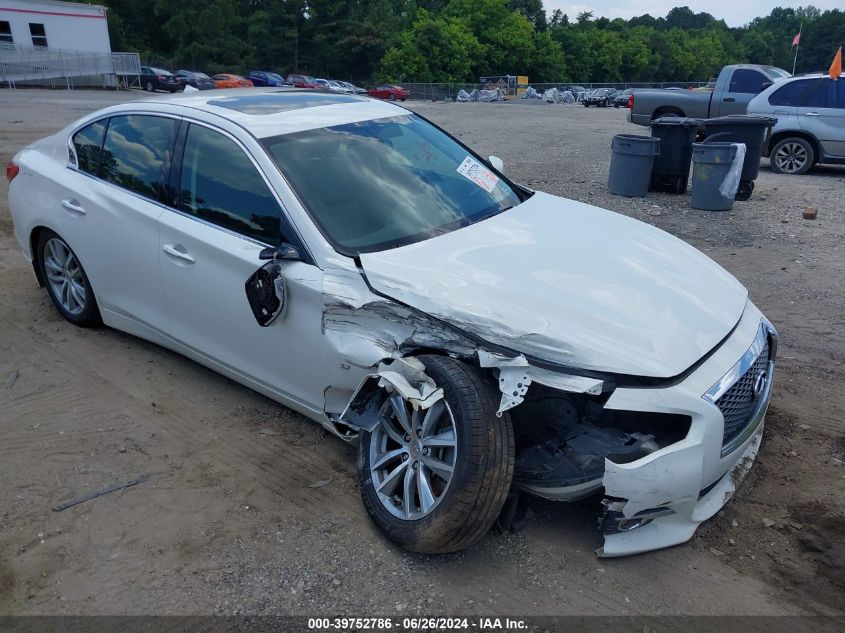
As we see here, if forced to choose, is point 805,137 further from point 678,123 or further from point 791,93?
point 678,123

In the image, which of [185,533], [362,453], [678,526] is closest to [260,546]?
[185,533]

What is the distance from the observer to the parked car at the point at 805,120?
36.5 ft

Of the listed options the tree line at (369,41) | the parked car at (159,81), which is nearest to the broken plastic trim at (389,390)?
the parked car at (159,81)

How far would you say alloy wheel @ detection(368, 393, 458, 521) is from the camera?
9.39 feet

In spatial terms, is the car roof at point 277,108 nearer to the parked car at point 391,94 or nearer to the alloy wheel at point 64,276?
the alloy wheel at point 64,276

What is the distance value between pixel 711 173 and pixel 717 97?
673 centimetres

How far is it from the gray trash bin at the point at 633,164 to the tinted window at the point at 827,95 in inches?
146

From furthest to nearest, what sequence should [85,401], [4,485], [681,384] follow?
1. [85,401]
2. [4,485]
3. [681,384]

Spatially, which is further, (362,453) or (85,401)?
(85,401)

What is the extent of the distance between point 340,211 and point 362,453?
1.18m


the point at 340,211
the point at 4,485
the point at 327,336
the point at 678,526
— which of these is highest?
the point at 340,211

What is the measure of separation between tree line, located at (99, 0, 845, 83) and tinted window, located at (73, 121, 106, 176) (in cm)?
5802

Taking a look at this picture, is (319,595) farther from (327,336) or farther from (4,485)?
(4,485)

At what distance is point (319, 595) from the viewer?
9.00ft
